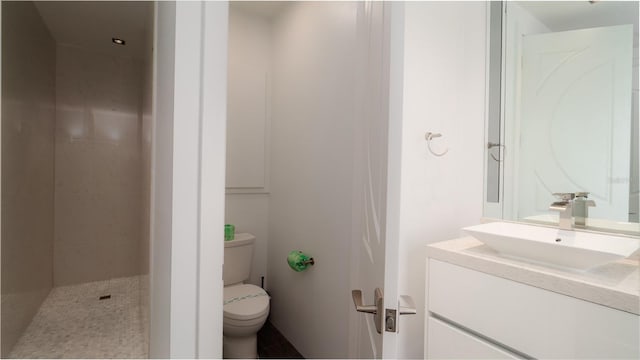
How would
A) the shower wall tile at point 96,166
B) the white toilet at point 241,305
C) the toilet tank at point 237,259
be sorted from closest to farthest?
the white toilet at point 241,305, the toilet tank at point 237,259, the shower wall tile at point 96,166

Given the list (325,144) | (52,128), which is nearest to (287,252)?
(325,144)

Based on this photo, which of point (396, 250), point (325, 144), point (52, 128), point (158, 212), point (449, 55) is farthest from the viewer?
point (52, 128)

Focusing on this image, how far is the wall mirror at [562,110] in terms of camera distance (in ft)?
3.78

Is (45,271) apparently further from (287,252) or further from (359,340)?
(359,340)

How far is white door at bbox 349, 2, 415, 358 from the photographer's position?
62 cm

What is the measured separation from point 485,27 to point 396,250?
1523 millimetres

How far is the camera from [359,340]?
3.03 feet

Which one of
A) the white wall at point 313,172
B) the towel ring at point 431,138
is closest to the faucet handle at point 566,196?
the towel ring at point 431,138

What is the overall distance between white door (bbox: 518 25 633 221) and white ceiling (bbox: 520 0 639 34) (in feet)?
0.10

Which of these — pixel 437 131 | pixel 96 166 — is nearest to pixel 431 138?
pixel 437 131

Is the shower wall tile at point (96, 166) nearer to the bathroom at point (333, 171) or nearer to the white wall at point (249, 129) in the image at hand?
the white wall at point (249, 129)

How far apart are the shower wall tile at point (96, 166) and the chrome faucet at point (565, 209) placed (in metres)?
2.85

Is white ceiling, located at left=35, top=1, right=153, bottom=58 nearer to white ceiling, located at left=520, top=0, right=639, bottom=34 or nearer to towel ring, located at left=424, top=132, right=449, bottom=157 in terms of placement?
towel ring, located at left=424, top=132, right=449, bottom=157

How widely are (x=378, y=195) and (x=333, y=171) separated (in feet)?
3.01
